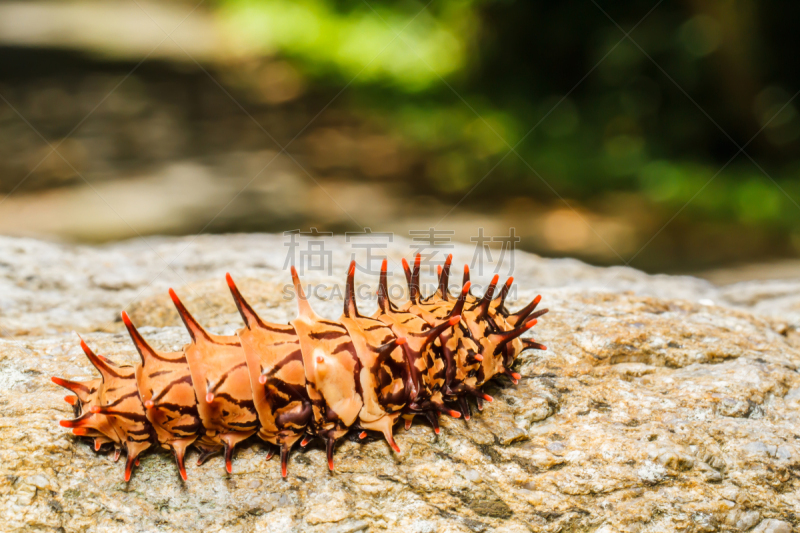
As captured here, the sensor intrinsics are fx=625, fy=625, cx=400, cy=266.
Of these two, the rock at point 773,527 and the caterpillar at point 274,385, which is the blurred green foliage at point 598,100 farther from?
the caterpillar at point 274,385

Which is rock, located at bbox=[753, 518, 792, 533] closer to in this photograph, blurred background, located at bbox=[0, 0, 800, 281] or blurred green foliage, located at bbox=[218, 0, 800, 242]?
blurred background, located at bbox=[0, 0, 800, 281]

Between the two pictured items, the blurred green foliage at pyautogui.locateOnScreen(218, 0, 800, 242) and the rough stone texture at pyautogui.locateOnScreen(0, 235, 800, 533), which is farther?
the blurred green foliage at pyautogui.locateOnScreen(218, 0, 800, 242)

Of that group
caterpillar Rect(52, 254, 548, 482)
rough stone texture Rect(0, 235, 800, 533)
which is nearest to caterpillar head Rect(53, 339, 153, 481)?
caterpillar Rect(52, 254, 548, 482)

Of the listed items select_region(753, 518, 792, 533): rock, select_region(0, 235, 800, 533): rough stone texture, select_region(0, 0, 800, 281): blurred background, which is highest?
select_region(0, 0, 800, 281): blurred background

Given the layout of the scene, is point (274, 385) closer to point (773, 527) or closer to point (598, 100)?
point (773, 527)

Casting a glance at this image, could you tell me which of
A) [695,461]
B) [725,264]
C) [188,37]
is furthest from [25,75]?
[695,461]

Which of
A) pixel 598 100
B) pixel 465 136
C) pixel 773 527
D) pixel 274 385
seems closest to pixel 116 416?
pixel 274 385

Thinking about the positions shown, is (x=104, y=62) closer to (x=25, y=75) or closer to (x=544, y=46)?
(x=25, y=75)
